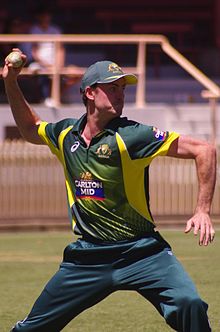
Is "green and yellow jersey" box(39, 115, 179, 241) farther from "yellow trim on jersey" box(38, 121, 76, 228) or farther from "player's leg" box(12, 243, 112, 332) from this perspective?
"player's leg" box(12, 243, 112, 332)

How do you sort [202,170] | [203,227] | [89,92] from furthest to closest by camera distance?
[89,92] < [202,170] < [203,227]

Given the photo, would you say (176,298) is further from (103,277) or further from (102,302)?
(102,302)

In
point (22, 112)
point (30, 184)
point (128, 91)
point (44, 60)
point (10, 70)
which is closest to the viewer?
point (10, 70)

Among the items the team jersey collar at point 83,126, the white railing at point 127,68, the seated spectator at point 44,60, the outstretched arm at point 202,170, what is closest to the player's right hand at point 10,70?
Answer: the team jersey collar at point 83,126

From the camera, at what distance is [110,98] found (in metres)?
7.02

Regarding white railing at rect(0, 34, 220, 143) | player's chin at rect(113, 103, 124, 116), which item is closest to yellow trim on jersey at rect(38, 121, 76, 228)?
player's chin at rect(113, 103, 124, 116)

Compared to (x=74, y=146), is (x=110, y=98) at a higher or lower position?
higher

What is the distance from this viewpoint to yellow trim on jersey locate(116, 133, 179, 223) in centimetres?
690

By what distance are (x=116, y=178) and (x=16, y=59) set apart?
3.02 ft

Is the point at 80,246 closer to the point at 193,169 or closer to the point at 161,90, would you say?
the point at 193,169

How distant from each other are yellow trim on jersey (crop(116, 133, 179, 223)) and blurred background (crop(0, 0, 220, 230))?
870 centimetres

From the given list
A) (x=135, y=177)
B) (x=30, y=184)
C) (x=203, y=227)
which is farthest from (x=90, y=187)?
(x=30, y=184)

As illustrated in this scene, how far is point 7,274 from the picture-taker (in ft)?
38.9

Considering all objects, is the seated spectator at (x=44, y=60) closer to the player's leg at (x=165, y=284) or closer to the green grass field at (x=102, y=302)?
the green grass field at (x=102, y=302)
